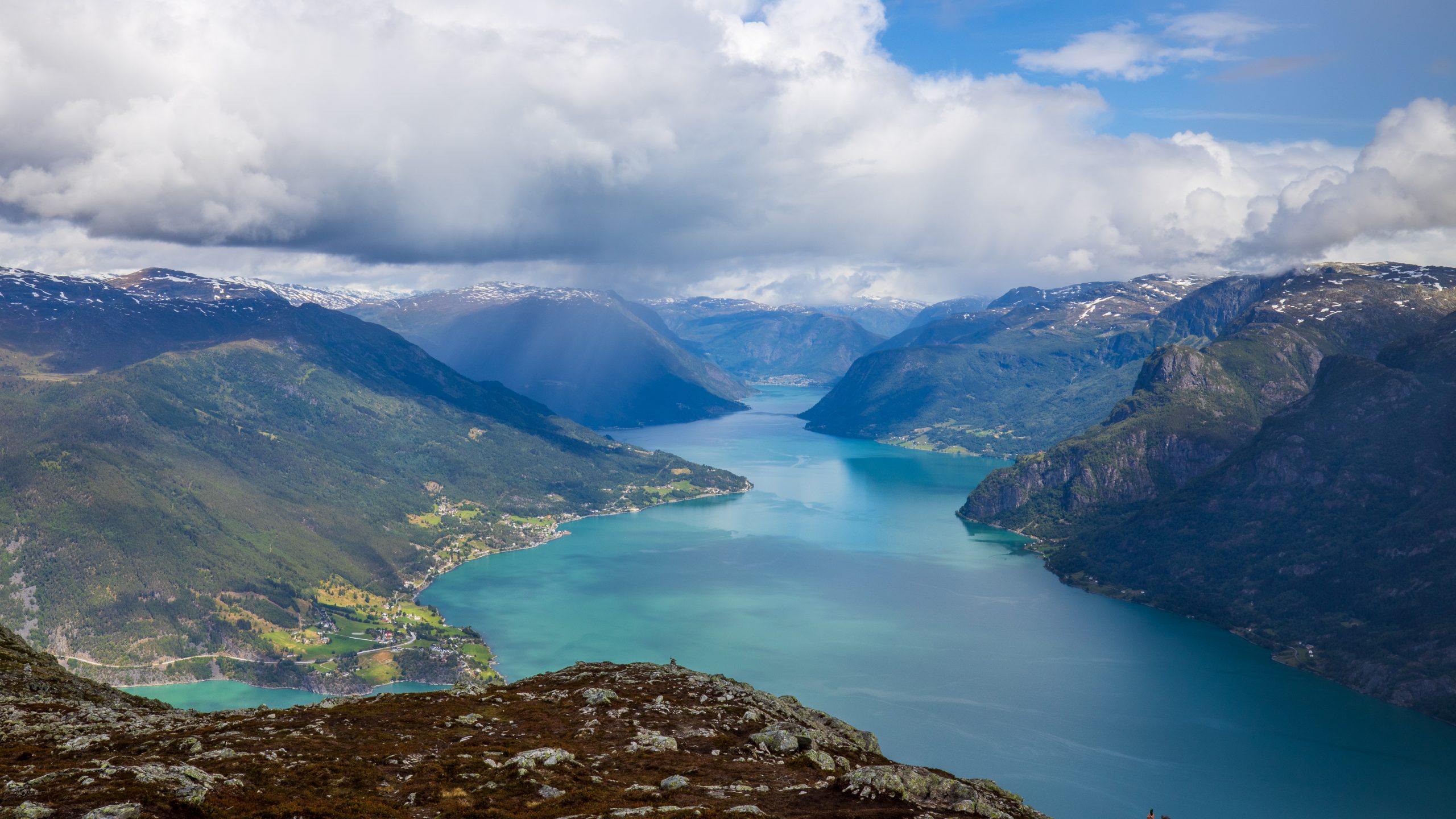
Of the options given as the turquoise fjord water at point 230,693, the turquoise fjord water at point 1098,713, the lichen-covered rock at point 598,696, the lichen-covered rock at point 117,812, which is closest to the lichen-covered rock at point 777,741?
the lichen-covered rock at point 598,696

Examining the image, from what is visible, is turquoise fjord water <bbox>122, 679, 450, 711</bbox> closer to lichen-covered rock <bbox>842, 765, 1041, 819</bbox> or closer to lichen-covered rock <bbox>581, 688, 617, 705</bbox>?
lichen-covered rock <bbox>581, 688, 617, 705</bbox>

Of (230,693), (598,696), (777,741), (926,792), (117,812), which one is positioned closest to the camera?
(117,812)

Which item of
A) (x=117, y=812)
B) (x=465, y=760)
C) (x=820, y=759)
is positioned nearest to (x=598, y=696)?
(x=465, y=760)

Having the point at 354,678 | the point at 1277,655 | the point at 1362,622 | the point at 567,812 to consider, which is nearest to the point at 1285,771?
the point at 1277,655

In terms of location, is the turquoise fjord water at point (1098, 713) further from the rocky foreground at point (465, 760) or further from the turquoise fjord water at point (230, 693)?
the rocky foreground at point (465, 760)

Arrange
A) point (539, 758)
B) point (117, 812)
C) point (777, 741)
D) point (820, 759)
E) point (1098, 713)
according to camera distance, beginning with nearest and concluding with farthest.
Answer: point (117, 812)
point (539, 758)
point (820, 759)
point (777, 741)
point (1098, 713)

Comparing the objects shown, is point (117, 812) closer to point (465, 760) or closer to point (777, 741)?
point (465, 760)

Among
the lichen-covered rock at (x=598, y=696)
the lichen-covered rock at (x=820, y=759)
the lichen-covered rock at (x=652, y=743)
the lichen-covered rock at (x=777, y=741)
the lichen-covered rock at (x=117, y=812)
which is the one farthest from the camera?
the lichen-covered rock at (x=598, y=696)

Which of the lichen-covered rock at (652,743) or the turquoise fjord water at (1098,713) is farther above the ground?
the lichen-covered rock at (652,743)
